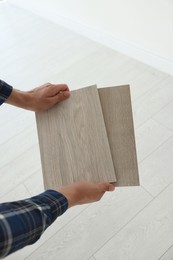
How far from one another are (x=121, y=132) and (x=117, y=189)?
1.83 feet

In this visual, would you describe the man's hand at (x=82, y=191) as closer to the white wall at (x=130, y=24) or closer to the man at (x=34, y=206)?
the man at (x=34, y=206)

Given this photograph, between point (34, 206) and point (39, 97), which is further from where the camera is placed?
point (39, 97)

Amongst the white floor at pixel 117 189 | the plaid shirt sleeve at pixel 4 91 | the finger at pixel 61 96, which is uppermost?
the plaid shirt sleeve at pixel 4 91

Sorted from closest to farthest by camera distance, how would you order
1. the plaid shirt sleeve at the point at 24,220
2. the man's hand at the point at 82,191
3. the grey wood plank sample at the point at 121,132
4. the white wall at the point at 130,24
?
the plaid shirt sleeve at the point at 24,220 → the man's hand at the point at 82,191 → the grey wood plank sample at the point at 121,132 → the white wall at the point at 130,24

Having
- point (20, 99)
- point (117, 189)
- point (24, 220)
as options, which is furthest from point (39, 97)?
point (117, 189)

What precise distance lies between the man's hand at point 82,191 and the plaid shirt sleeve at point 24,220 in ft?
0.21

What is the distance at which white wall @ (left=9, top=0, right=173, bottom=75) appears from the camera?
1546mm

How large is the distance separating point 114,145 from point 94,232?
55cm

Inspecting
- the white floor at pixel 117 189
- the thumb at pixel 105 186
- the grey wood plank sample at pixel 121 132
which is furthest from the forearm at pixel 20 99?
the white floor at pixel 117 189

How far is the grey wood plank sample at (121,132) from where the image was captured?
0.83 meters

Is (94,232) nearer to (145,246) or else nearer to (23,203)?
(145,246)

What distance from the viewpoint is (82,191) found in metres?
0.75

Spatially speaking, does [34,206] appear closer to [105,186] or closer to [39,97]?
[105,186]

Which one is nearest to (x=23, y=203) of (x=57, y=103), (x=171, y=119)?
(x=57, y=103)
